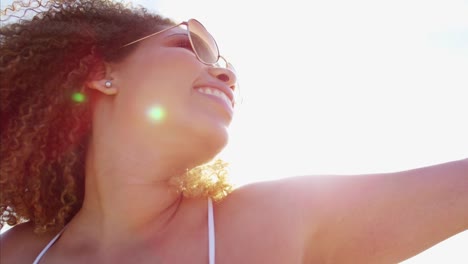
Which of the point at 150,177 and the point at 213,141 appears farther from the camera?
the point at 150,177

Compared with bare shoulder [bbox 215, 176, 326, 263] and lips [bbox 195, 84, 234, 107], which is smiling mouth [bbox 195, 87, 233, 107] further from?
bare shoulder [bbox 215, 176, 326, 263]

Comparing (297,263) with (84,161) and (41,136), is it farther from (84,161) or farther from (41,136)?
(41,136)

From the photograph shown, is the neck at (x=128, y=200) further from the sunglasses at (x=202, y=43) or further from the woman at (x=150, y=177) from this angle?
the sunglasses at (x=202, y=43)

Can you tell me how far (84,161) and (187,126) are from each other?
92 cm

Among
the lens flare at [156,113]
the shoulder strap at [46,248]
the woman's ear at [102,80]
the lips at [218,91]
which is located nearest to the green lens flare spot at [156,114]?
the lens flare at [156,113]

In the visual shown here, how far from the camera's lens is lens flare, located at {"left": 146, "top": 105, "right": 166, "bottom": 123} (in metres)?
2.64

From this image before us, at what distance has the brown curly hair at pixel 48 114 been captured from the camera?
3.04m

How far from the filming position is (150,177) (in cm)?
279

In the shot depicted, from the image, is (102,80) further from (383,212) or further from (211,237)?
(383,212)

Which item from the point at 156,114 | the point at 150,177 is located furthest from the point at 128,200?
the point at 156,114

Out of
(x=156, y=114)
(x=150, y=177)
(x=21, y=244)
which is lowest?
(x=21, y=244)

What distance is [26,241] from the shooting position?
115 inches

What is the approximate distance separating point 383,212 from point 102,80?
1.83 m

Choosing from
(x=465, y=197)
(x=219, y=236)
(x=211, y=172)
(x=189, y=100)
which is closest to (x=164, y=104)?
(x=189, y=100)
